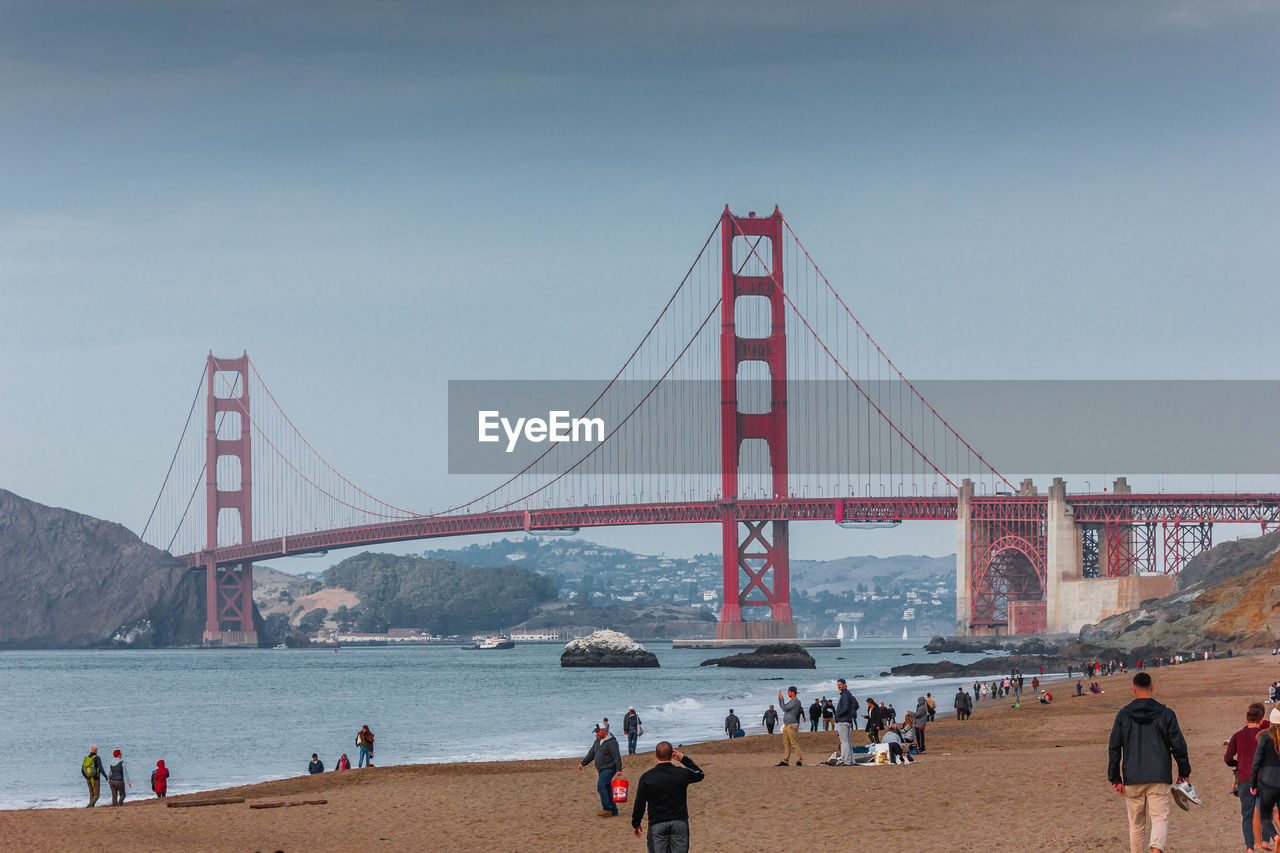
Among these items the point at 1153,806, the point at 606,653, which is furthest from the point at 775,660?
the point at 1153,806

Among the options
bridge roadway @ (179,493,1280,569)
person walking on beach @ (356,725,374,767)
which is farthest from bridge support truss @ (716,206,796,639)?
person walking on beach @ (356,725,374,767)

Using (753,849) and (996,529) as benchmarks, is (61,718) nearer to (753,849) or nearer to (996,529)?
(753,849)

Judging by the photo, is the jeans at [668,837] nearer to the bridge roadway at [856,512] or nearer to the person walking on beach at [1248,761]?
the person walking on beach at [1248,761]

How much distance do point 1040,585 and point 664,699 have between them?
5850 cm

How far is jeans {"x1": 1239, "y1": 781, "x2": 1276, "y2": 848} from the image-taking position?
12.8 metres

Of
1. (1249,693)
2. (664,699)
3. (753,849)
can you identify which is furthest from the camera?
(664,699)

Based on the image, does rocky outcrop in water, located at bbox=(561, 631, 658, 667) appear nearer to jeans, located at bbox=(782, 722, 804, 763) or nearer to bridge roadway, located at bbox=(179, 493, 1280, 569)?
bridge roadway, located at bbox=(179, 493, 1280, 569)

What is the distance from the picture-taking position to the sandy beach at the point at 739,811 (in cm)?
1698

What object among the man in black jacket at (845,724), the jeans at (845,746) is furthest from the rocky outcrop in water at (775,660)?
the jeans at (845,746)

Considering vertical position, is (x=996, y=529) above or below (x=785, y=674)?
above

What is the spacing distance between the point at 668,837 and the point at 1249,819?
4.75 metres

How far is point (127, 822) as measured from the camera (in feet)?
72.3

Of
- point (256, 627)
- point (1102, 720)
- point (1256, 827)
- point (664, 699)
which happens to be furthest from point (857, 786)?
point (256, 627)

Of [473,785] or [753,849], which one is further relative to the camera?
[473,785]
